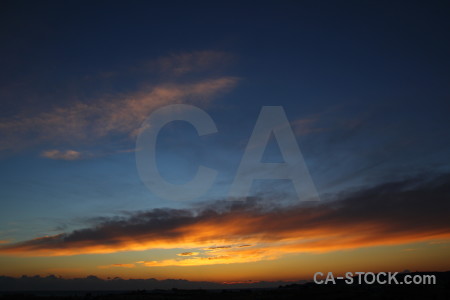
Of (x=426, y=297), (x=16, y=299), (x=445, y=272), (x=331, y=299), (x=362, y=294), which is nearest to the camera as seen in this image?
(x=426, y=297)

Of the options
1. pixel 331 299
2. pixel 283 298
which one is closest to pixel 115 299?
pixel 283 298

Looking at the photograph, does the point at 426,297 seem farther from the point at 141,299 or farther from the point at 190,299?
the point at 141,299

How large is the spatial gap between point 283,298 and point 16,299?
42.2 metres

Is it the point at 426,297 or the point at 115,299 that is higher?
the point at 426,297

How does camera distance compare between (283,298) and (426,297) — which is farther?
(283,298)

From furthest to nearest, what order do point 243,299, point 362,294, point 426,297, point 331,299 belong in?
point 243,299
point 362,294
point 331,299
point 426,297

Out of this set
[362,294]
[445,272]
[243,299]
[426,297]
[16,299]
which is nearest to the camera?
[426,297]

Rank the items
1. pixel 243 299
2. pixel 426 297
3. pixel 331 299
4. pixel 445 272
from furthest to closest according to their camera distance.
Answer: pixel 445 272, pixel 243 299, pixel 331 299, pixel 426 297

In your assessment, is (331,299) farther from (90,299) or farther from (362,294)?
(90,299)

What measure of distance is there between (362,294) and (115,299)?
1440 inches

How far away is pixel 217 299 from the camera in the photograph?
50250 mm

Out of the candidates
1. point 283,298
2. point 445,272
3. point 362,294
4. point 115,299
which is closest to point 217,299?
point 283,298

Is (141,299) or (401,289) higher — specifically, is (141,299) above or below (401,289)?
below

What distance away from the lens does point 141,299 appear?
169 ft
